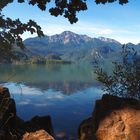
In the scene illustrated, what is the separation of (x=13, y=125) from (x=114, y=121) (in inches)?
169

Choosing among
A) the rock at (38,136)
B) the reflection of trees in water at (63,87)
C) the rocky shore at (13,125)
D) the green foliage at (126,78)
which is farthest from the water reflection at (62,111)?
the reflection of trees in water at (63,87)

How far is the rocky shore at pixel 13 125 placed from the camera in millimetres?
11688

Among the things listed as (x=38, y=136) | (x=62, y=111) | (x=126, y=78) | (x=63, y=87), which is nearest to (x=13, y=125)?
(x=38, y=136)

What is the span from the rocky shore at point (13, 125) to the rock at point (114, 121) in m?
2.25

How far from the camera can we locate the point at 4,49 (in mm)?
23172

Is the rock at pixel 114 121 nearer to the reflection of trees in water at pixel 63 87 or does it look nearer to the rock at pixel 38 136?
the rock at pixel 38 136

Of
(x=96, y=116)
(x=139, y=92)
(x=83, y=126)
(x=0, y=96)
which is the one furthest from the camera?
(x=139, y=92)

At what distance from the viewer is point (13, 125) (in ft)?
46.3

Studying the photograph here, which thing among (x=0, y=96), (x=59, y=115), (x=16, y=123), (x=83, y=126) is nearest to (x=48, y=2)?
(x=0, y=96)

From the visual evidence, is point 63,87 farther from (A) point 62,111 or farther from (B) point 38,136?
(B) point 38,136

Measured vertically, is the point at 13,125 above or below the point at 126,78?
below

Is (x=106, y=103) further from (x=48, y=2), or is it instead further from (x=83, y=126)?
(x=48, y=2)

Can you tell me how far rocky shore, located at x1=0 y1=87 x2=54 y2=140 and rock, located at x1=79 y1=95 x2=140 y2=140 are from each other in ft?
7.38

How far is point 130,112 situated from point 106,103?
1.95 metres
